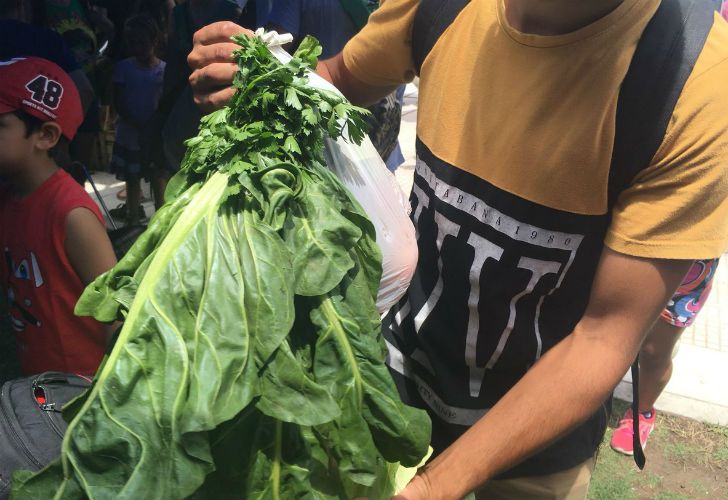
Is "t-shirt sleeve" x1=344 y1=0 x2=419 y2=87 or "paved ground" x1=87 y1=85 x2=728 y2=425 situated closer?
"t-shirt sleeve" x1=344 y1=0 x2=419 y2=87

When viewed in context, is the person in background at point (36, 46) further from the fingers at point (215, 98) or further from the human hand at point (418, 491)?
the human hand at point (418, 491)

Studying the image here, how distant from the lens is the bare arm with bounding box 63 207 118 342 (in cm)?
252

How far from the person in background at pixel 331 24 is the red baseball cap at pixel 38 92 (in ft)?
3.64

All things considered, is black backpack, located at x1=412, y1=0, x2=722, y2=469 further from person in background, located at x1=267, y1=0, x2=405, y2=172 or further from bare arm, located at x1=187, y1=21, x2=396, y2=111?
person in background, located at x1=267, y1=0, x2=405, y2=172

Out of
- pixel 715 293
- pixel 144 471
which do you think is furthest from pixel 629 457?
pixel 144 471

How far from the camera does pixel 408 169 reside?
8.09 metres

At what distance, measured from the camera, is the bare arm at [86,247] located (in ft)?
8.25

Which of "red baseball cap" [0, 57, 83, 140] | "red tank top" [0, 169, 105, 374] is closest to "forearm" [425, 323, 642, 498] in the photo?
"red tank top" [0, 169, 105, 374]

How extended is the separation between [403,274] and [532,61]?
623 millimetres

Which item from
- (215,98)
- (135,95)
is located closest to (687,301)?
(215,98)

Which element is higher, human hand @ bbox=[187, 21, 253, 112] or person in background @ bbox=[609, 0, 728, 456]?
human hand @ bbox=[187, 21, 253, 112]

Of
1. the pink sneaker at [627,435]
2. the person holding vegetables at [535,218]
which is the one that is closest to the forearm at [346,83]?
the person holding vegetables at [535,218]

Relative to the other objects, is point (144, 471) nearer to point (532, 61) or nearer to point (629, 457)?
point (532, 61)

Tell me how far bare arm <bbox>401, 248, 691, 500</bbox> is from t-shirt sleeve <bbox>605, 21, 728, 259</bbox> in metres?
0.10
